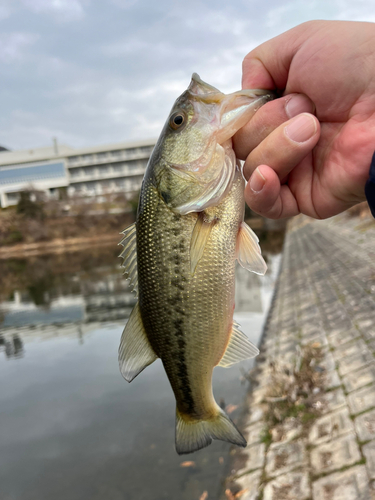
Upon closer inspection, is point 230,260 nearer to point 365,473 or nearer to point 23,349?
point 365,473

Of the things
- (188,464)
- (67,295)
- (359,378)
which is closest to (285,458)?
(359,378)

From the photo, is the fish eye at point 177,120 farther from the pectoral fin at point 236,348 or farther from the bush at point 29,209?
the bush at point 29,209

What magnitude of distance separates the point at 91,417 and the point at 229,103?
9.00 meters

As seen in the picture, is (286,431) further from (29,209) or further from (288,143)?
(29,209)

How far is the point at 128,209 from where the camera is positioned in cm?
5462

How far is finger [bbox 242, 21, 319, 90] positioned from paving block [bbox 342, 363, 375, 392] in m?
4.79

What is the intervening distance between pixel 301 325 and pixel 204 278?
26.8 feet

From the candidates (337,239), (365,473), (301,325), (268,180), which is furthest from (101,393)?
(337,239)

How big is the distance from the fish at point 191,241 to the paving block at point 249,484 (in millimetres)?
3157

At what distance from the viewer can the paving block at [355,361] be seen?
6125 mm

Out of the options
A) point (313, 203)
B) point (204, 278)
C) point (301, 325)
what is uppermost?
point (313, 203)

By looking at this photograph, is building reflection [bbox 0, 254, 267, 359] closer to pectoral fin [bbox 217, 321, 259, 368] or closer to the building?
pectoral fin [bbox 217, 321, 259, 368]

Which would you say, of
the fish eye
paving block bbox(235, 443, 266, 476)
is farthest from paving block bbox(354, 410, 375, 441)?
the fish eye

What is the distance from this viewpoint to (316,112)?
2357 millimetres
